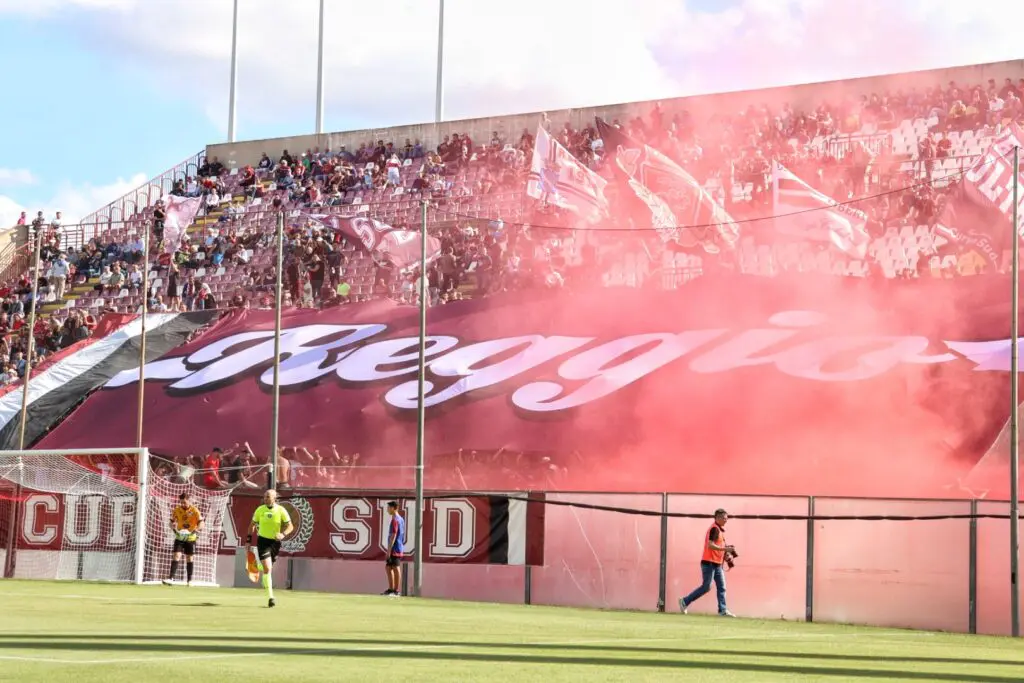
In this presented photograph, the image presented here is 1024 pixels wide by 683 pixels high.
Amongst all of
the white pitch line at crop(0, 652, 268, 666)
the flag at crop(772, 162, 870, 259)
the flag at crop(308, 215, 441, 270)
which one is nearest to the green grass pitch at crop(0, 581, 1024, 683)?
the white pitch line at crop(0, 652, 268, 666)

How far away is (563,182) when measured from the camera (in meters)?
48.1

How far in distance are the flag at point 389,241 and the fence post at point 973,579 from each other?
2703cm

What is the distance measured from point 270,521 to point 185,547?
347 inches

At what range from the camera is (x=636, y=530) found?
88.4ft

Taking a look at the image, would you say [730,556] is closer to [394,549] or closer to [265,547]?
[394,549]

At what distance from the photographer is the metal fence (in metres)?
23.7

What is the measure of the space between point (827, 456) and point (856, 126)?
1312 cm

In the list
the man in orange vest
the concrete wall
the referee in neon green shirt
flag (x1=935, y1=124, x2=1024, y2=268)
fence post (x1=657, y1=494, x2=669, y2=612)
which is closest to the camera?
the referee in neon green shirt

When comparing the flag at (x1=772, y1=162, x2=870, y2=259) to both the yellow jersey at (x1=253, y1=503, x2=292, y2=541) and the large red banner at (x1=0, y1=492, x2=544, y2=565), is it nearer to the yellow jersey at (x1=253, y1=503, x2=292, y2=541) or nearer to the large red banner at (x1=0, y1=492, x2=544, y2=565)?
the large red banner at (x1=0, y1=492, x2=544, y2=565)

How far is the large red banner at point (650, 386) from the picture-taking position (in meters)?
35.8

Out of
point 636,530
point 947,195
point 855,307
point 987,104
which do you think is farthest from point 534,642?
point 987,104

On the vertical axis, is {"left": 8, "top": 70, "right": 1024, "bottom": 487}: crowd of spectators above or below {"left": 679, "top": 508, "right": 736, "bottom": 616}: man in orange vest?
above

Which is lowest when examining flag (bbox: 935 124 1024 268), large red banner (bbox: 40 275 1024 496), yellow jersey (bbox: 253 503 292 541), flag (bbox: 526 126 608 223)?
yellow jersey (bbox: 253 503 292 541)

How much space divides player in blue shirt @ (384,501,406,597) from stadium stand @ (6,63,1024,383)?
55.5ft
